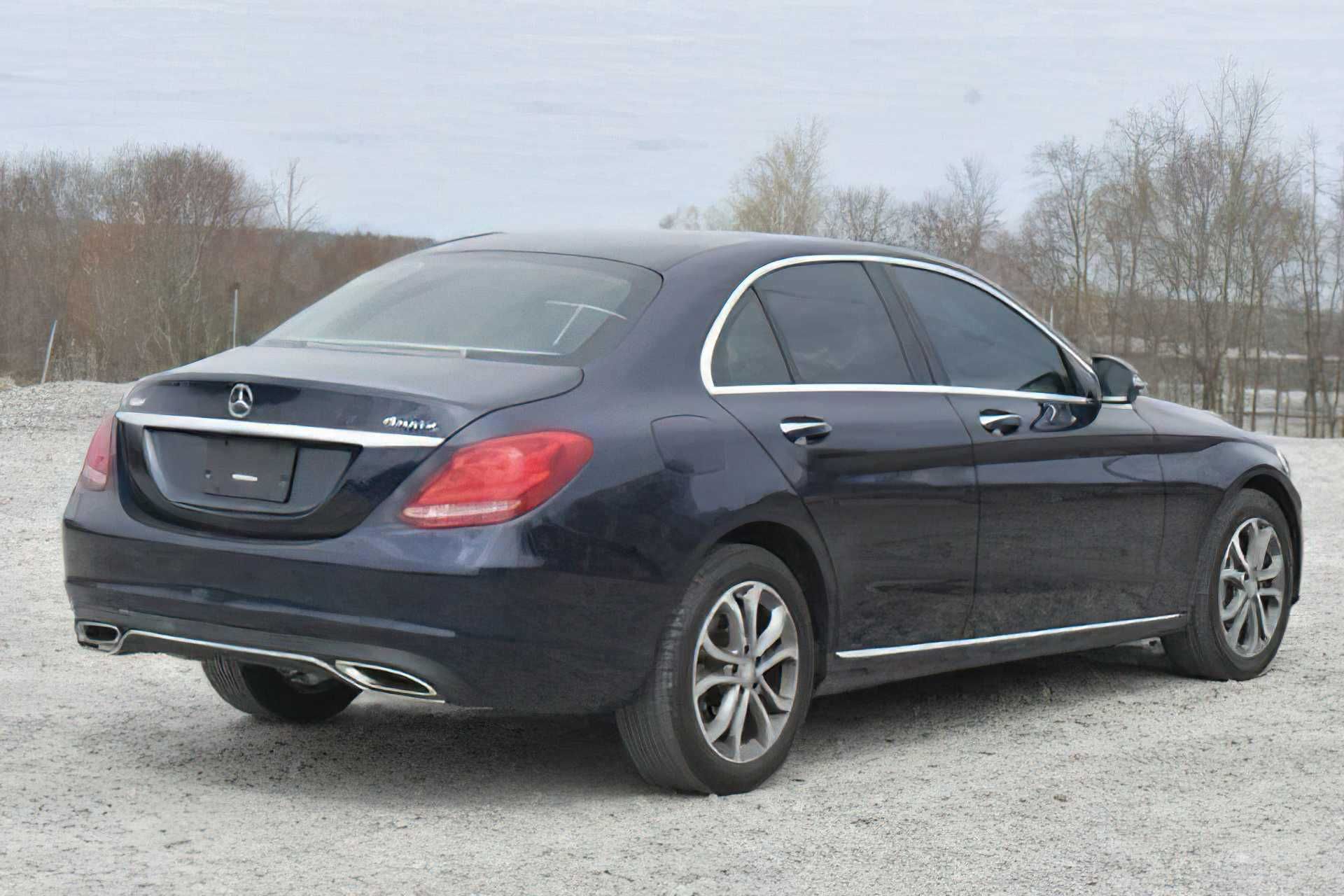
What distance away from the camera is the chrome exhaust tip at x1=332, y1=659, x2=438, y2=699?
4.23m

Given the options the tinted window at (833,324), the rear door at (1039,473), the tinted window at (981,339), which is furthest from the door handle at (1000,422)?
the tinted window at (833,324)

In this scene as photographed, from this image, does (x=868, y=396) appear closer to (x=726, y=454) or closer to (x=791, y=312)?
(x=791, y=312)

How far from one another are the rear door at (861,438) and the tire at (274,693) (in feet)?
5.80

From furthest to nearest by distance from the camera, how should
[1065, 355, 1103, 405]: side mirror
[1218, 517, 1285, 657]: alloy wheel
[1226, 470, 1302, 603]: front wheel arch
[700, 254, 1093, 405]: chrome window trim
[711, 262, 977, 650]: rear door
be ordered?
[1226, 470, 1302, 603]: front wheel arch → [1218, 517, 1285, 657]: alloy wheel → [1065, 355, 1103, 405]: side mirror → [711, 262, 977, 650]: rear door → [700, 254, 1093, 405]: chrome window trim

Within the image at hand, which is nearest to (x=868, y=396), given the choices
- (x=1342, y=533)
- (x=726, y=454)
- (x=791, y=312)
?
(x=791, y=312)

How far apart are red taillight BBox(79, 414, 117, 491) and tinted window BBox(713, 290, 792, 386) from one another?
1.76 m

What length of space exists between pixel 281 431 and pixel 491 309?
2.75 ft

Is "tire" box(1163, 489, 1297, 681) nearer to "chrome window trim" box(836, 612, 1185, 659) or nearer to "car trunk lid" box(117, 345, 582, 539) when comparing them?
"chrome window trim" box(836, 612, 1185, 659)

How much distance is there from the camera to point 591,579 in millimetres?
4316

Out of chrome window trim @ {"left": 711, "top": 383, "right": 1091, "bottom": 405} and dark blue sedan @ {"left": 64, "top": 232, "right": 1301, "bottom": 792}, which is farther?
chrome window trim @ {"left": 711, "top": 383, "right": 1091, "bottom": 405}

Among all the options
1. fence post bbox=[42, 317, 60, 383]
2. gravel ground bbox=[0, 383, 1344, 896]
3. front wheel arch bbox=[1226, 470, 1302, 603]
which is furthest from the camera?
fence post bbox=[42, 317, 60, 383]

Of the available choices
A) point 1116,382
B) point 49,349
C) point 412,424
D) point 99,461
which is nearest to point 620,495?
point 412,424

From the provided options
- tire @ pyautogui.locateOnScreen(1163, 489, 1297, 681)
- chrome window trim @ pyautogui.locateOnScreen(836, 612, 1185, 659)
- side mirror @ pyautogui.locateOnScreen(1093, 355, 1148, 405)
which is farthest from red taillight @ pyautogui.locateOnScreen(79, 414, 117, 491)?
tire @ pyautogui.locateOnScreen(1163, 489, 1297, 681)

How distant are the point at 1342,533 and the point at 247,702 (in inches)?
414
